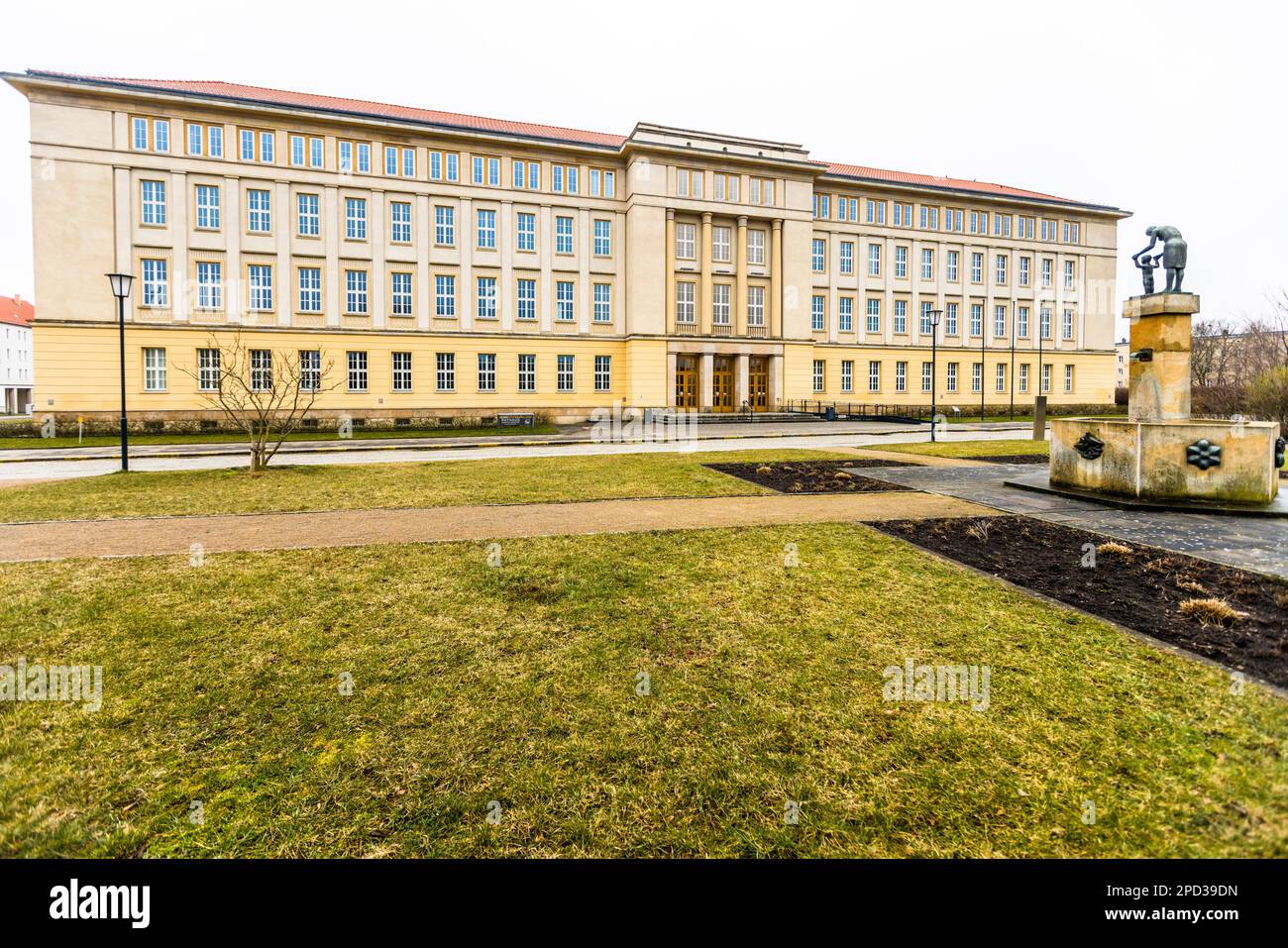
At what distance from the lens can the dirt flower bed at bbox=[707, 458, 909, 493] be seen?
13448mm

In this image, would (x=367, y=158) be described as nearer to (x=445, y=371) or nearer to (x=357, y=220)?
(x=357, y=220)

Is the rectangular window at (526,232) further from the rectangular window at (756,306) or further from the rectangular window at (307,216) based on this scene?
the rectangular window at (756,306)

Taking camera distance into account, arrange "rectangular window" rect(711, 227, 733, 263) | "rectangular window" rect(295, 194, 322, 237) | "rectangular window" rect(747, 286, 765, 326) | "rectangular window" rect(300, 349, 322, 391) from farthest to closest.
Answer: "rectangular window" rect(747, 286, 765, 326)
"rectangular window" rect(711, 227, 733, 263)
"rectangular window" rect(300, 349, 322, 391)
"rectangular window" rect(295, 194, 322, 237)

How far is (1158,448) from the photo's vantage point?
34.4ft

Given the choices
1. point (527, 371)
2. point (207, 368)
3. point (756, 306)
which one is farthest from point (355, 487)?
point (756, 306)

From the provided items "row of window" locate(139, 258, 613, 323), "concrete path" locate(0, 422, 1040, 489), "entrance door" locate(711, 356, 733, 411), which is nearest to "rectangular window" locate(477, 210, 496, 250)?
"row of window" locate(139, 258, 613, 323)

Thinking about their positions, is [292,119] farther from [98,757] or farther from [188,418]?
[98,757]

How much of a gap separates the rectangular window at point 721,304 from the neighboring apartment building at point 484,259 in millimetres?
180

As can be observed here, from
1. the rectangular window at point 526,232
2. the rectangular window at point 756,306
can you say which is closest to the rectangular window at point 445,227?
the rectangular window at point 526,232

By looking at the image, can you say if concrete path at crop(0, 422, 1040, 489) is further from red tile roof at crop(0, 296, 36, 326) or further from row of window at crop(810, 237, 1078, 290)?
red tile roof at crop(0, 296, 36, 326)

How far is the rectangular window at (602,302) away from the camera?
153ft

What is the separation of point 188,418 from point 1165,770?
150ft

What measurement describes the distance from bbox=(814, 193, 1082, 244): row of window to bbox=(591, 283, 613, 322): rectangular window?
18963mm
